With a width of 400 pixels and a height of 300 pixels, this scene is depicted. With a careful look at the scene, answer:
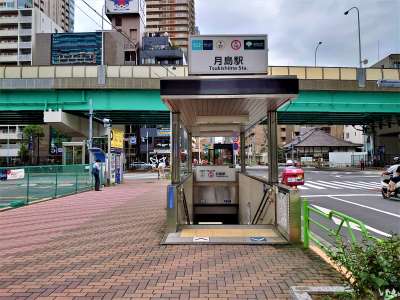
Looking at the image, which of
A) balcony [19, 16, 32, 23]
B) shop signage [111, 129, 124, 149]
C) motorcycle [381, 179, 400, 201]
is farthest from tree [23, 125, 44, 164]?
motorcycle [381, 179, 400, 201]

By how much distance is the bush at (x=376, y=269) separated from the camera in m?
3.52

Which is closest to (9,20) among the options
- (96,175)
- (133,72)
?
(133,72)

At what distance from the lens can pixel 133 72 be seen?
3341 cm

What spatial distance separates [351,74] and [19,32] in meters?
80.3

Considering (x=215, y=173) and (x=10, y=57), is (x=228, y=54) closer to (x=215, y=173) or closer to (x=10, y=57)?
(x=215, y=173)

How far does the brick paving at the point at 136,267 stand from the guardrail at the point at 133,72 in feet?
82.4

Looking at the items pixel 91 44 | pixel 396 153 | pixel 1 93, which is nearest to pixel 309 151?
pixel 396 153

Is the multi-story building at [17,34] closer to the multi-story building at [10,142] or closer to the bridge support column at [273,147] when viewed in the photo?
the multi-story building at [10,142]

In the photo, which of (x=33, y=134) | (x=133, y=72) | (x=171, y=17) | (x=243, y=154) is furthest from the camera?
(x=171, y=17)

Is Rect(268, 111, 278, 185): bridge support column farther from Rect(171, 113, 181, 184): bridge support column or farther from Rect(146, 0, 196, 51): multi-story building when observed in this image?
Rect(146, 0, 196, 51): multi-story building

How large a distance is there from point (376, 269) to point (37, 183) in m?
14.0

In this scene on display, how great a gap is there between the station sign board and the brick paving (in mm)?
3899

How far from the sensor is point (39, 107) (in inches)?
1388

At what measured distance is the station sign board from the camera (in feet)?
31.3
